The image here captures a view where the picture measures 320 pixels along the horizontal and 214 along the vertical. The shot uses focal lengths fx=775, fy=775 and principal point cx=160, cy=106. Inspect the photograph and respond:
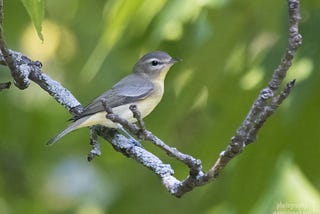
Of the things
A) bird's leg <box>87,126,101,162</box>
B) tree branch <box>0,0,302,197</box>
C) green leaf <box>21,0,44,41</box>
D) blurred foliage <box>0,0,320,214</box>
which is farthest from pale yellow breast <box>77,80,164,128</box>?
green leaf <box>21,0,44,41</box>

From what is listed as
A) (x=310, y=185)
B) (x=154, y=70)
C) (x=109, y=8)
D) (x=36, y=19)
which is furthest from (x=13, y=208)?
(x=36, y=19)

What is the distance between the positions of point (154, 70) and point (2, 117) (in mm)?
1365

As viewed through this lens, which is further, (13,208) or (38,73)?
(13,208)

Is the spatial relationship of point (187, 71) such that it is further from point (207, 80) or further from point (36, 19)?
point (36, 19)

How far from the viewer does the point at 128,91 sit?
17.0 feet

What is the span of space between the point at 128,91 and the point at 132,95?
0.15ft

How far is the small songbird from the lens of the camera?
427 centimetres

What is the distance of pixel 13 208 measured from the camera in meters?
5.89

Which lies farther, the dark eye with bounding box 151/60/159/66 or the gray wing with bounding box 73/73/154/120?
the dark eye with bounding box 151/60/159/66

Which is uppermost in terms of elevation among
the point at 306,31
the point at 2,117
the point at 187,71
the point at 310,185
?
the point at 2,117

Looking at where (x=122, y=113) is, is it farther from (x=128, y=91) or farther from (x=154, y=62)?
(x=154, y=62)

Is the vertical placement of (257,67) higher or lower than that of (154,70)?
lower

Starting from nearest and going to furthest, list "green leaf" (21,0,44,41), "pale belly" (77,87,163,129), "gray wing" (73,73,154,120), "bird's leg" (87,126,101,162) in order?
"green leaf" (21,0,44,41)
"bird's leg" (87,126,101,162)
"pale belly" (77,87,163,129)
"gray wing" (73,73,154,120)

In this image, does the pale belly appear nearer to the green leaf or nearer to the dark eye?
the dark eye
